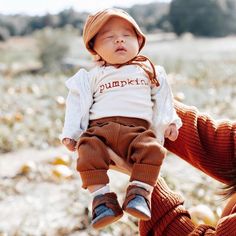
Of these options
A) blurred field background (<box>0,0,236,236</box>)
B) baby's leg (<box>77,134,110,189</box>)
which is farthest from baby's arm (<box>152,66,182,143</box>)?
blurred field background (<box>0,0,236,236</box>)

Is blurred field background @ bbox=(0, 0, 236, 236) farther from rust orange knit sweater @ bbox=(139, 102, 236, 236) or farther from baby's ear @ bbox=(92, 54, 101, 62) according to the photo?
baby's ear @ bbox=(92, 54, 101, 62)

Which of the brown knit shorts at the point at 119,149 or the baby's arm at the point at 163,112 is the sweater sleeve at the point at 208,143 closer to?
the baby's arm at the point at 163,112

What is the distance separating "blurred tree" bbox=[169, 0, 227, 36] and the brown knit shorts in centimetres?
3559

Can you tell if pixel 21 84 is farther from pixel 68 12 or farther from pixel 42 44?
pixel 68 12

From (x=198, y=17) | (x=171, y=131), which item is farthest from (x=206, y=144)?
(x=198, y=17)

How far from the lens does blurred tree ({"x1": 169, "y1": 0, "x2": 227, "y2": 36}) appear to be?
37.0 metres

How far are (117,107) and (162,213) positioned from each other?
0.43 meters

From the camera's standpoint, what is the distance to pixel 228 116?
7.31m

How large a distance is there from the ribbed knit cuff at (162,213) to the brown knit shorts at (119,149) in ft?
0.87

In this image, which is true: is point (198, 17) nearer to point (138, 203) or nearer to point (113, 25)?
point (113, 25)

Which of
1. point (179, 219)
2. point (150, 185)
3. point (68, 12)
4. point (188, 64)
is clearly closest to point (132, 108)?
point (150, 185)

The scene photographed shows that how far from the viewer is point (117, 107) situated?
6.53 feet

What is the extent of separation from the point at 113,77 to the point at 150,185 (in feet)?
1.34

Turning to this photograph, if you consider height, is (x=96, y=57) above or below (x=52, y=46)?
above
